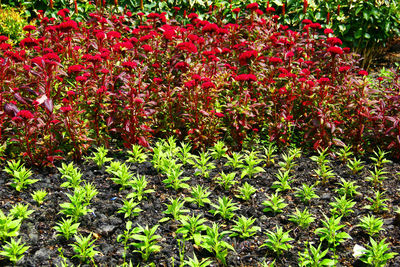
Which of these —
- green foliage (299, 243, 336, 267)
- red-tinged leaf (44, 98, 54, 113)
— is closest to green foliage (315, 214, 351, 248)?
green foliage (299, 243, 336, 267)

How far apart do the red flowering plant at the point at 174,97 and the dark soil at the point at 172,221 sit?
39 centimetres

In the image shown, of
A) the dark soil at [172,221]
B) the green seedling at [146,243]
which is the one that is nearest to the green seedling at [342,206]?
the dark soil at [172,221]

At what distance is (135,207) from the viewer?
3.25 meters

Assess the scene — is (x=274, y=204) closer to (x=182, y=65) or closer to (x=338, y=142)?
(x=338, y=142)

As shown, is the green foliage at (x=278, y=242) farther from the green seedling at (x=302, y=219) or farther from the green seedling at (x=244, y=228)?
the green seedling at (x=302, y=219)

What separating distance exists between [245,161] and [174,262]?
1704mm

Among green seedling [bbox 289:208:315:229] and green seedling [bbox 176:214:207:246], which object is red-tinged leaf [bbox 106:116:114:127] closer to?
green seedling [bbox 176:214:207:246]

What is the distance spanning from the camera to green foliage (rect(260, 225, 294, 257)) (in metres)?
2.79

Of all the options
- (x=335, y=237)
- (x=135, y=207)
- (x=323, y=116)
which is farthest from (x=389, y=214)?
(x=135, y=207)

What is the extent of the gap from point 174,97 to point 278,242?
7.28 ft

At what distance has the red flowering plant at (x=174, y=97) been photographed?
380 centimetres

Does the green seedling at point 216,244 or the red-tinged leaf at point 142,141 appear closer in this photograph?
the green seedling at point 216,244

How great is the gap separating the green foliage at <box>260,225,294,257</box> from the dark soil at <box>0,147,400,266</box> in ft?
0.15

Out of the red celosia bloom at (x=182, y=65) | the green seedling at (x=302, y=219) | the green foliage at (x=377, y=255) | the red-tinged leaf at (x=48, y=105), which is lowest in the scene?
Result: the green seedling at (x=302, y=219)
